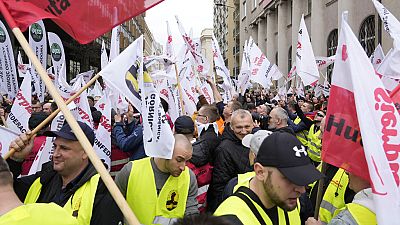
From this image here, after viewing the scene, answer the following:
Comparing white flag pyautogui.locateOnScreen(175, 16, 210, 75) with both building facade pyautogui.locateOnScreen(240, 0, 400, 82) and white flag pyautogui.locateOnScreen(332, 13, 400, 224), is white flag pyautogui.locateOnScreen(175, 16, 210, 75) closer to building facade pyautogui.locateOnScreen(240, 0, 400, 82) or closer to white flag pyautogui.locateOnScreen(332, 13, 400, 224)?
white flag pyautogui.locateOnScreen(332, 13, 400, 224)

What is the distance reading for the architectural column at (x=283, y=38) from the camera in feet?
125

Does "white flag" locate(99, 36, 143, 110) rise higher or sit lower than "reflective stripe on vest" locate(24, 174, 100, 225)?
higher

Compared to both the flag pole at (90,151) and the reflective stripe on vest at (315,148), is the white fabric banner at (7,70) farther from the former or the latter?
the reflective stripe on vest at (315,148)

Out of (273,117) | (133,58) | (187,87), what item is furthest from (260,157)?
(187,87)

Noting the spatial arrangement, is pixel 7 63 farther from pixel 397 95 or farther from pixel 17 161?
pixel 397 95

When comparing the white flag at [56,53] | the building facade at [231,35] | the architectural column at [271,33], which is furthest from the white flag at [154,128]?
the building facade at [231,35]

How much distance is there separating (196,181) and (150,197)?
1.89 feet

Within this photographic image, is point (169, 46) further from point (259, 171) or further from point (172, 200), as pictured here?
point (259, 171)

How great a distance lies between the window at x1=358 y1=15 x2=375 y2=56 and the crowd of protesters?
665 inches

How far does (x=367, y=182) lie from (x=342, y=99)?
0.49m

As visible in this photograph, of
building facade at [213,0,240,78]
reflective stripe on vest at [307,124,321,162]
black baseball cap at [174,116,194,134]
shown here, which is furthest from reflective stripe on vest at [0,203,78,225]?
building facade at [213,0,240,78]

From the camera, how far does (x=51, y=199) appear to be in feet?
10.2

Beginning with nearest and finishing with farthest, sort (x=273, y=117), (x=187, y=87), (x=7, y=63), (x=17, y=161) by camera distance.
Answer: (x=17, y=161) → (x=7, y=63) → (x=273, y=117) → (x=187, y=87)

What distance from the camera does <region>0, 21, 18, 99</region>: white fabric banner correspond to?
4867 mm
